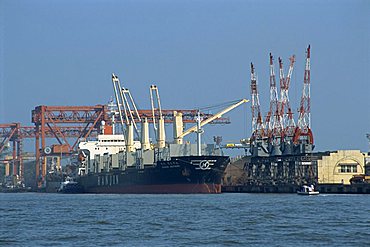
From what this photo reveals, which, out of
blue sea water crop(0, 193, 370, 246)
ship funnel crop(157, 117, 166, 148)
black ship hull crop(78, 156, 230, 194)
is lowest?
blue sea water crop(0, 193, 370, 246)

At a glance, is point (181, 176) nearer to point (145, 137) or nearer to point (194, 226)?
point (145, 137)

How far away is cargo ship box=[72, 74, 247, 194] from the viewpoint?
104500 mm

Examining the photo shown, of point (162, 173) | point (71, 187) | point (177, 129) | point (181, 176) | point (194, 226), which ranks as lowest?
point (194, 226)

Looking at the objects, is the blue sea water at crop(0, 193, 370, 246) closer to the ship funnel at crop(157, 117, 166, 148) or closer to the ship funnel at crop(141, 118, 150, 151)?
the ship funnel at crop(157, 117, 166, 148)

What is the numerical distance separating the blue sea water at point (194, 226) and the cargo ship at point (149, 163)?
1374 inches

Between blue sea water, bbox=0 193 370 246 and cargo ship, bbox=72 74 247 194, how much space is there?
115ft

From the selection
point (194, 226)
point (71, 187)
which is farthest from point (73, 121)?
point (194, 226)

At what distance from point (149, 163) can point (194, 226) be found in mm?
63563

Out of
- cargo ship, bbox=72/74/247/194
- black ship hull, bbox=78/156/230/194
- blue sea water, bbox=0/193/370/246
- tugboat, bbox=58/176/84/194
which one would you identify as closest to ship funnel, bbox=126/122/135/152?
cargo ship, bbox=72/74/247/194

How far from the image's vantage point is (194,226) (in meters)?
51.3

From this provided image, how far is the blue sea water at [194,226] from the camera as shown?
44.3 metres

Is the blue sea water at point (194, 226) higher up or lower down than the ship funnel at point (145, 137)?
lower down

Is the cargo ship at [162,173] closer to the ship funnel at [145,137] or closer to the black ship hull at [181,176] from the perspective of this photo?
the black ship hull at [181,176]

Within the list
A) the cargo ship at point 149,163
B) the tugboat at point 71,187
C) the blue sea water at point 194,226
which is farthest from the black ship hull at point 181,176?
the blue sea water at point 194,226
